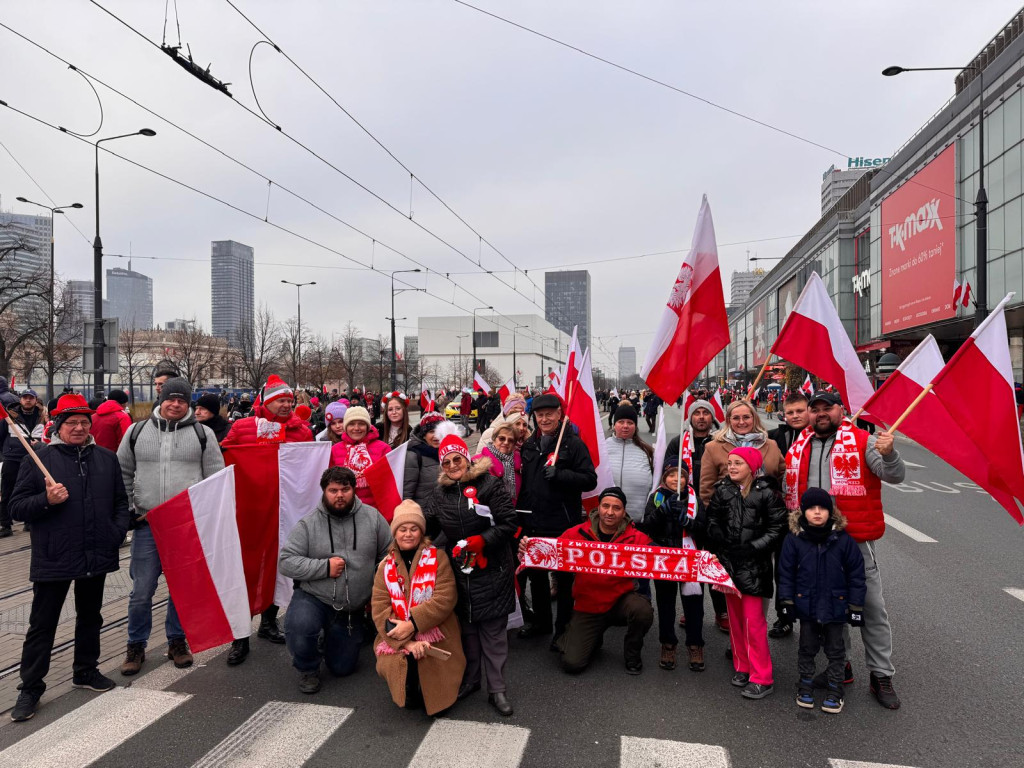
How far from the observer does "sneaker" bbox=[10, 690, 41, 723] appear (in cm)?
409

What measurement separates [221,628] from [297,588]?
0.63 m

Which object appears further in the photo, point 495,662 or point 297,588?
point 297,588

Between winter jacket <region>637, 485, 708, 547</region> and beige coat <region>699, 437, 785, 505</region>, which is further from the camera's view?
beige coat <region>699, 437, 785, 505</region>

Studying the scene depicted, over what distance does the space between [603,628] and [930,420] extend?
267 cm

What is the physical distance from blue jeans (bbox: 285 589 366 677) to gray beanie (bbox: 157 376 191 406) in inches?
67.8

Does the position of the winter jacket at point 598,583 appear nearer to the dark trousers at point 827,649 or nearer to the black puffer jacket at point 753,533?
the black puffer jacket at point 753,533

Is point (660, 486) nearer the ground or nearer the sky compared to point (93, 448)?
nearer the ground

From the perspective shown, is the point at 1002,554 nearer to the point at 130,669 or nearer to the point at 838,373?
the point at 838,373

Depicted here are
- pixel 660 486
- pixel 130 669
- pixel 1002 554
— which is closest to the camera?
pixel 130 669

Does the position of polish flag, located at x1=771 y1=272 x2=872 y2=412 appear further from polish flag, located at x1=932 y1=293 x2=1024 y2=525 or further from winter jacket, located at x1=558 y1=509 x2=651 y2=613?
winter jacket, located at x1=558 y1=509 x2=651 y2=613

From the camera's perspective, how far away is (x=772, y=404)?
42.8 metres

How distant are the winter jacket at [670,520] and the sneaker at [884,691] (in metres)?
1.37

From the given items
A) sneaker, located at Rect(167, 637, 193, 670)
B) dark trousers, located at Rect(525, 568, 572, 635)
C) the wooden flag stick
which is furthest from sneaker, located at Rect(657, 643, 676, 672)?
sneaker, located at Rect(167, 637, 193, 670)

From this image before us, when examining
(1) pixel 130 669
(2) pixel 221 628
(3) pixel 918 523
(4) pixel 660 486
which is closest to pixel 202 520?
(2) pixel 221 628
